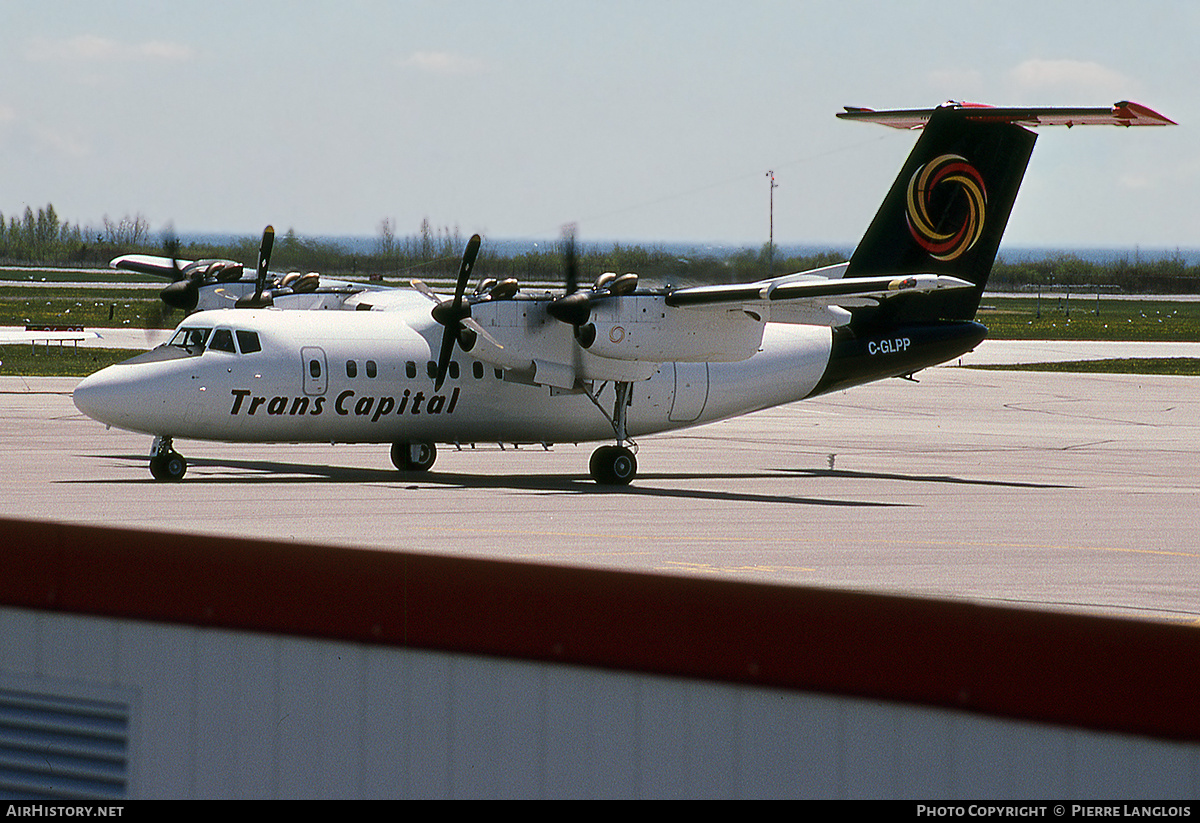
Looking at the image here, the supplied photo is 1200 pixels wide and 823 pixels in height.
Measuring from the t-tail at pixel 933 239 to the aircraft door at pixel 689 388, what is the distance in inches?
110

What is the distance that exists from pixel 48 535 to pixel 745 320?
70.4ft

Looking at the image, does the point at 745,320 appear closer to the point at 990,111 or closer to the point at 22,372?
the point at 990,111

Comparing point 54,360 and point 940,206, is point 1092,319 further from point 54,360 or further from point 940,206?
point 940,206

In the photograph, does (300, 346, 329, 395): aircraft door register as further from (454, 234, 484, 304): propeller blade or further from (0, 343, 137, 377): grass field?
(0, 343, 137, 377): grass field

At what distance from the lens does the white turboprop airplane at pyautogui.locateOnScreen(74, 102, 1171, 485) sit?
2717 cm

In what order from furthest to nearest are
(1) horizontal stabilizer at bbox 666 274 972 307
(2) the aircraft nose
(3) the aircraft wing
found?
(3) the aircraft wing → (1) horizontal stabilizer at bbox 666 274 972 307 → (2) the aircraft nose

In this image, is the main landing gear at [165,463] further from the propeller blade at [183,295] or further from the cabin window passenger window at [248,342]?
the propeller blade at [183,295]

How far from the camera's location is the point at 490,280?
1196 inches

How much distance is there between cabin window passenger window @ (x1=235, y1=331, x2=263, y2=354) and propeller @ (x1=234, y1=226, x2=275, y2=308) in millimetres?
5203

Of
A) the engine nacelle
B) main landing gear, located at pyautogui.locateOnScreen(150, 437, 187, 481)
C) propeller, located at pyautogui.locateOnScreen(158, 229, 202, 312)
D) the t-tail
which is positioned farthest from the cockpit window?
the t-tail

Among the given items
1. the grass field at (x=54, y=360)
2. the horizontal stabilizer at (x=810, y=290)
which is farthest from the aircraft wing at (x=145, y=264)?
the grass field at (x=54, y=360)

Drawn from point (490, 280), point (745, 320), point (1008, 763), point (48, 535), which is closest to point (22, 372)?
point (490, 280)

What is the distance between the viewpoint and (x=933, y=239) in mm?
32812

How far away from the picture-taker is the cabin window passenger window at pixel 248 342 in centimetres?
2734
